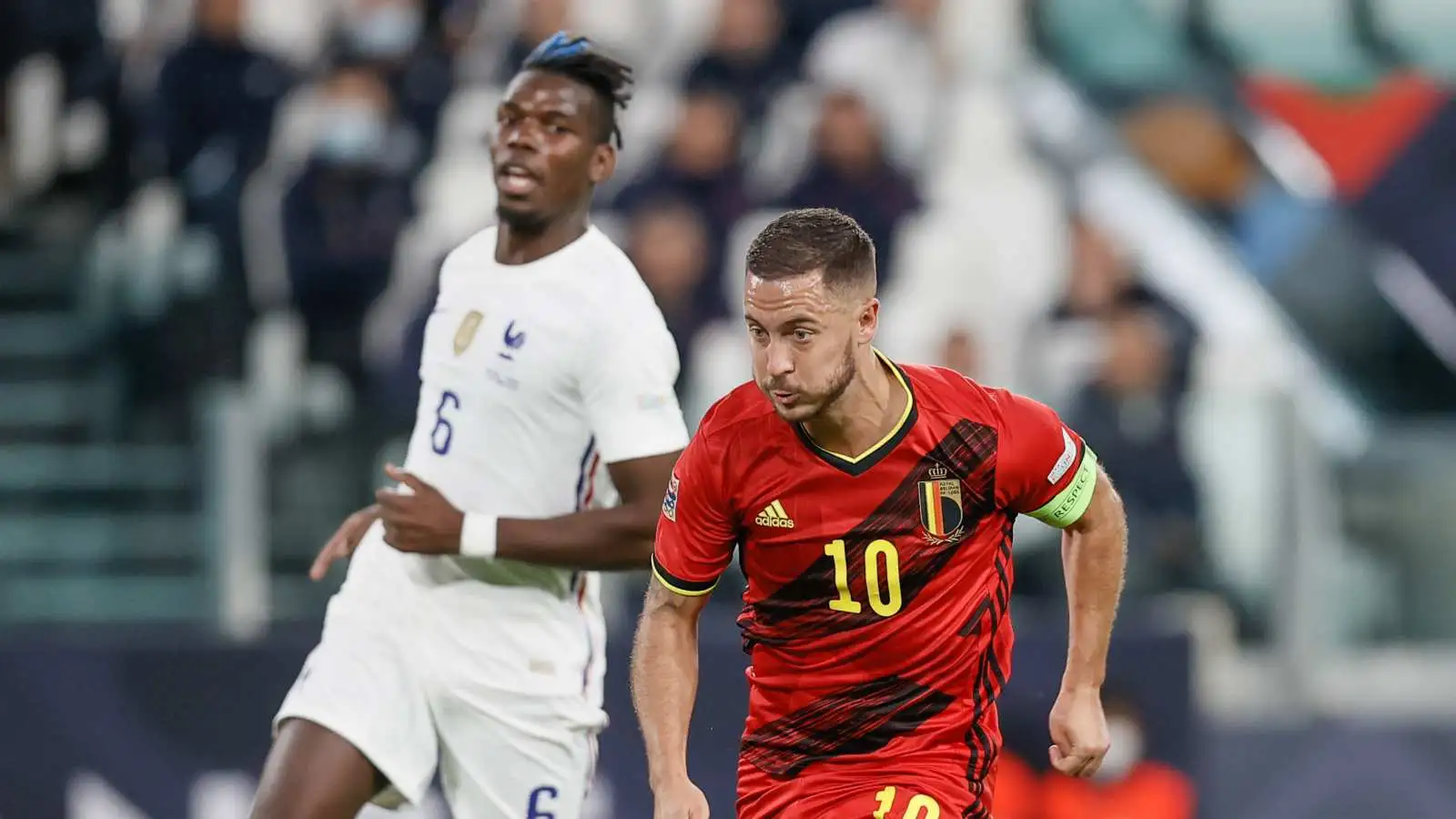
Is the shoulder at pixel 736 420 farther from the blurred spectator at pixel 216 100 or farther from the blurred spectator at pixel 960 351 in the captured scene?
the blurred spectator at pixel 216 100

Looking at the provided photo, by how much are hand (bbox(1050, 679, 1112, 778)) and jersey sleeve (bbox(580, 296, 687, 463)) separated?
1.12 metres

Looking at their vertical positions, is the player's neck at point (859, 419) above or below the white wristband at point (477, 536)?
above

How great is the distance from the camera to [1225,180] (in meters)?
11.9

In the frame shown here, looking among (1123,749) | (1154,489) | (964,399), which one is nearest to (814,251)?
(964,399)

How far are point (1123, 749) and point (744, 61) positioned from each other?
416 centimetres

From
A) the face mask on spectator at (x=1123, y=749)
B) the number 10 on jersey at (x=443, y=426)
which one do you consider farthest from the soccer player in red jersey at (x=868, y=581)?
the face mask on spectator at (x=1123, y=749)

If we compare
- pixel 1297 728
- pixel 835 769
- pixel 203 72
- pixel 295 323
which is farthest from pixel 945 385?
pixel 203 72

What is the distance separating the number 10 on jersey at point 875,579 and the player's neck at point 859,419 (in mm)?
188

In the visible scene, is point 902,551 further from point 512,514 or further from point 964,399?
point 512,514

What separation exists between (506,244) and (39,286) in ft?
20.7

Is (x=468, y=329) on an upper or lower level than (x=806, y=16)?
lower

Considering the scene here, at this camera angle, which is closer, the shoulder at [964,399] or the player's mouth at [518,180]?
the shoulder at [964,399]

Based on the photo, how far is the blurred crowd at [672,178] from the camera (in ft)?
29.3

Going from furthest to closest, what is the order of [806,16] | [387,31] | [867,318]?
[806,16] → [387,31] → [867,318]
